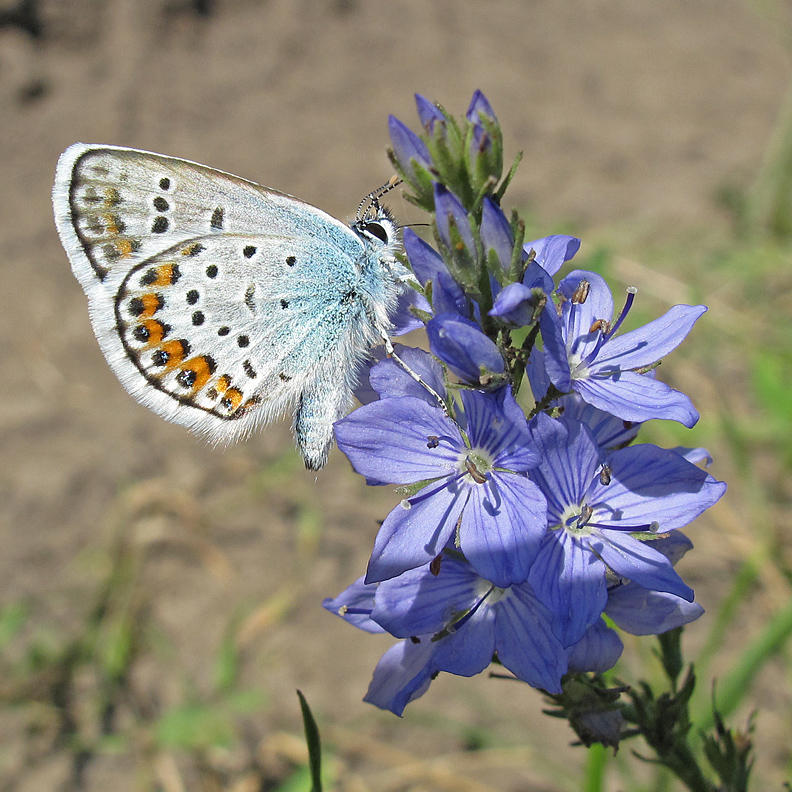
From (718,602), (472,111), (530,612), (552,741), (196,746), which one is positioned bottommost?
(196,746)

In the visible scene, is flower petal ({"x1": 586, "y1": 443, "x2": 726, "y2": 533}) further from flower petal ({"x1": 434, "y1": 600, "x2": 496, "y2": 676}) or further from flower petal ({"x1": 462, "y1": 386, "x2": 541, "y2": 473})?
flower petal ({"x1": 434, "y1": 600, "x2": 496, "y2": 676})

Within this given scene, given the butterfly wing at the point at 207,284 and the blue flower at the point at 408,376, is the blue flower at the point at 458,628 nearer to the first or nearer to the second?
the blue flower at the point at 408,376

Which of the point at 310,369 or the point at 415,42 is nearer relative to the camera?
the point at 310,369

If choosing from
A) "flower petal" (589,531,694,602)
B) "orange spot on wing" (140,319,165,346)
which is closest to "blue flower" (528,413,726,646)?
"flower petal" (589,531,694,602)

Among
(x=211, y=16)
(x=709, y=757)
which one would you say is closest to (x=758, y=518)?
(x=709, y=757)

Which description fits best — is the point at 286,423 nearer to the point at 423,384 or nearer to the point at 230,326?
the point at 230,326

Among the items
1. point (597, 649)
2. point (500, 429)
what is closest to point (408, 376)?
point (500, 429)

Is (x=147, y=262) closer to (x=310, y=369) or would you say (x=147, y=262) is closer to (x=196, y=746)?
(x=310, y=369)
